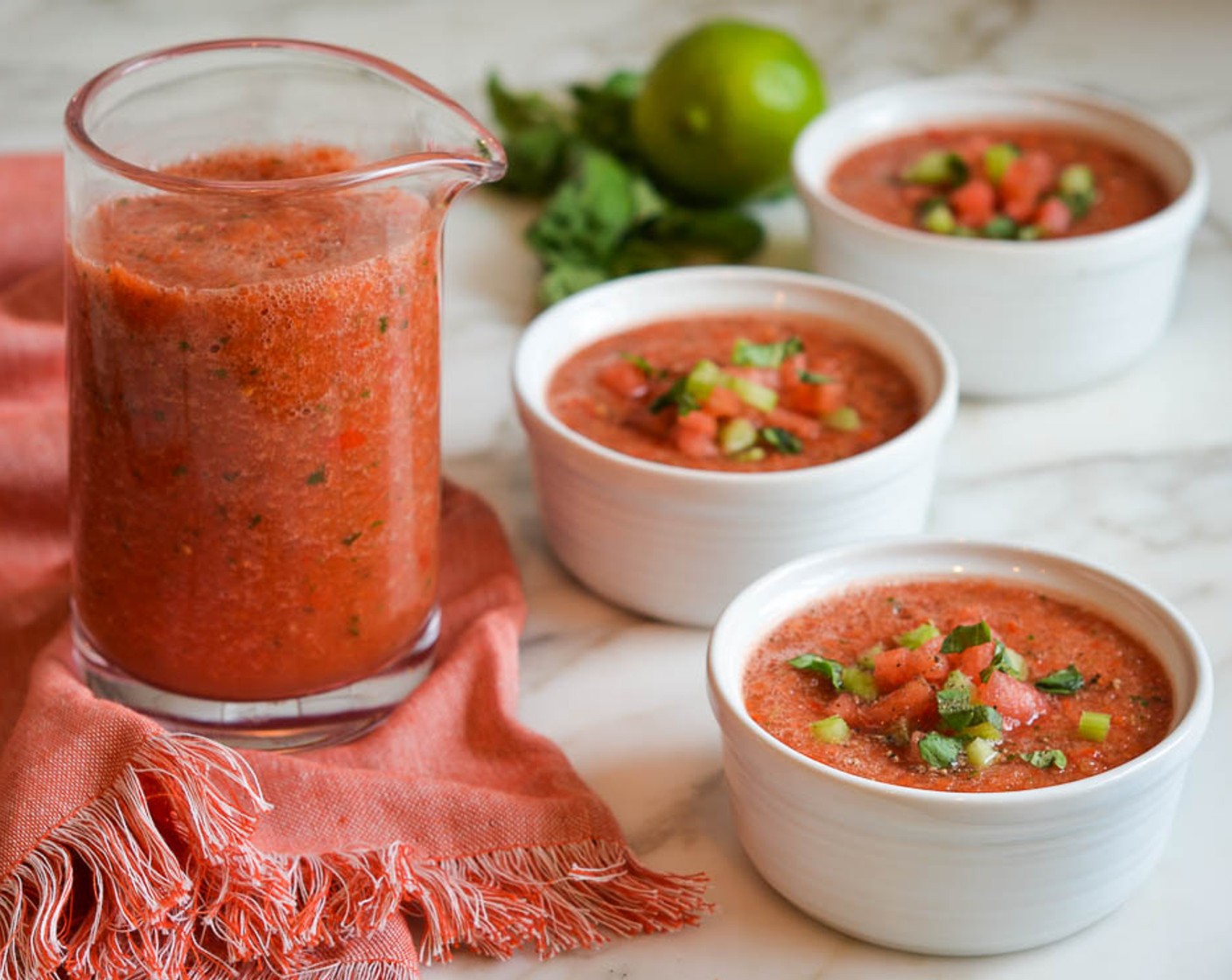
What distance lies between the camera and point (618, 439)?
2.04 metres

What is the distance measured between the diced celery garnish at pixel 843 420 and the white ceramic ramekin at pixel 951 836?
47 centimetres

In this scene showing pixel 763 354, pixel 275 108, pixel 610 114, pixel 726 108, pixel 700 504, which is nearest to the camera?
pixel 275 108

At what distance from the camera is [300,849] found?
158 cm

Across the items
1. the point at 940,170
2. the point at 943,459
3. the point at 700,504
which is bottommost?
the point at 943,459

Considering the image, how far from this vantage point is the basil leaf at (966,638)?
64.1 inches

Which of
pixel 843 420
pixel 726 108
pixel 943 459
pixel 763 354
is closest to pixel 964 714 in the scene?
pixel 843 420

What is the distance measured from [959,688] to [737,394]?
0.58 meters

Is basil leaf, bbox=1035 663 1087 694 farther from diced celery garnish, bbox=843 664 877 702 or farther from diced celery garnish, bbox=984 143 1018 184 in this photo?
diced celery garnish, bbox=984 143 1018 184

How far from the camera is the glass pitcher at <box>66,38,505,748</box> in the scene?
60.0 inches

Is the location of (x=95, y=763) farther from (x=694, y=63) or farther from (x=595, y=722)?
(x=694, y=63)

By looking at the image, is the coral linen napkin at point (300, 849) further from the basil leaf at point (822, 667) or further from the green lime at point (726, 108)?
the green lime at point (726, 108)

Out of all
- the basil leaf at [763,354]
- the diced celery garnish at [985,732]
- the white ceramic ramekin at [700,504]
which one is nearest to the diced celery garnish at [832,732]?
→ the diced celery garnish at [985,732]

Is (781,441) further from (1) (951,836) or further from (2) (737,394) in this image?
(1) (951,836)

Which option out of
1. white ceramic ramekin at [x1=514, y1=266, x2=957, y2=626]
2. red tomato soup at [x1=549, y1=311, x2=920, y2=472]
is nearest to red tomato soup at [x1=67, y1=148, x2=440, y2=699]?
white ceramic ramekin at [x1=514, y1=266, x2=957, y2=626]
